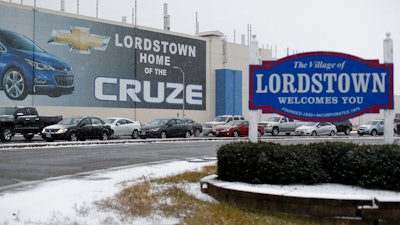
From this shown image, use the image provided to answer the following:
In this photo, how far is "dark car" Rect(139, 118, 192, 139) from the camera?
3562cm

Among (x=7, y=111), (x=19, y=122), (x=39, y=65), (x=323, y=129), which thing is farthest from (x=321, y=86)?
(x=39, y=65)

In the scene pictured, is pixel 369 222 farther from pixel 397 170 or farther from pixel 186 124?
pixel 186 124

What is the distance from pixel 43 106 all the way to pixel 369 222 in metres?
41.4

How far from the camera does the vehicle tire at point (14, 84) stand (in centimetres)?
4338

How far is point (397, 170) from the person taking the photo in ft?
27.9

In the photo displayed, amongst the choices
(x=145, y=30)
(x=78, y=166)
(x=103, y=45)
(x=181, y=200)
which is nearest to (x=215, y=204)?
(x=181, y=200)

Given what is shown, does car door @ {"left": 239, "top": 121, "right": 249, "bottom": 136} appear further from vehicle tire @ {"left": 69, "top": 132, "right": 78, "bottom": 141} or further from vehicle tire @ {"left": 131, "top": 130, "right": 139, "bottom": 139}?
vehicle tire @ {"left": 69, "top": 132, "right": 78, "bottom": 141}

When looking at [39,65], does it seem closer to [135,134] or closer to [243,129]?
[135,134]

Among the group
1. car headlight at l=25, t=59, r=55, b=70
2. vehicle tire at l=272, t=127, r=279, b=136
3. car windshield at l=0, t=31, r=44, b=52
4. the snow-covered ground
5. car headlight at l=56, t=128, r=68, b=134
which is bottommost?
the snow-covered ground

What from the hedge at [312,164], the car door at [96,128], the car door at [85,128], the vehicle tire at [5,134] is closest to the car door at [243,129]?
the car door at [96,128]

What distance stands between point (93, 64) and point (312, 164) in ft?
141

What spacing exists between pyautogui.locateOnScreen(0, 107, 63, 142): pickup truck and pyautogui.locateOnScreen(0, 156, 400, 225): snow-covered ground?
61.1 ft

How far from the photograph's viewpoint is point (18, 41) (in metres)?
44.0

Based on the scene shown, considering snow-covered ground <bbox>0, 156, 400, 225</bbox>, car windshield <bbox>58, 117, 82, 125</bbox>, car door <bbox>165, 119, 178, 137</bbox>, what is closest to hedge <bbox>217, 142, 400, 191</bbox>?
snow-covered ground <bbox>0, 156, 400, 225</bbox>
